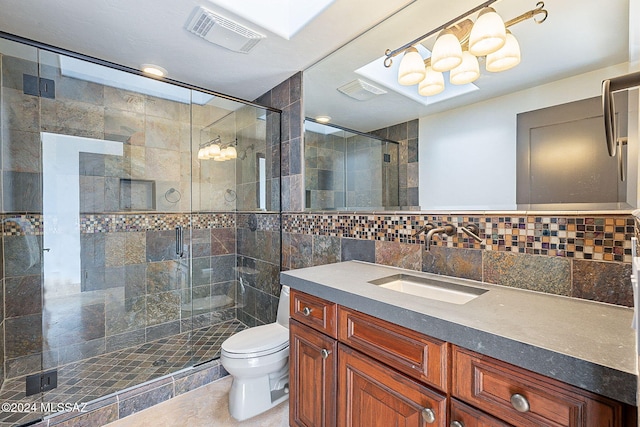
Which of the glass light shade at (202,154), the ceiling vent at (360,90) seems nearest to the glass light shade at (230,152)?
the glass light shade at (202,154)

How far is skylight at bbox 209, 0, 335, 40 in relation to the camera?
61.2 inches

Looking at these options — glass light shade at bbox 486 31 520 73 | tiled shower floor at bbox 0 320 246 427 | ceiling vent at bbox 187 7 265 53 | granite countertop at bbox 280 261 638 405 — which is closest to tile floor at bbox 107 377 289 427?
tiled shower floor at bbox 0 320 246 427

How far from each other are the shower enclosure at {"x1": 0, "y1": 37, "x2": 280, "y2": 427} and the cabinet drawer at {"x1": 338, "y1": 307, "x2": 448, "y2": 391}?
4.97ft

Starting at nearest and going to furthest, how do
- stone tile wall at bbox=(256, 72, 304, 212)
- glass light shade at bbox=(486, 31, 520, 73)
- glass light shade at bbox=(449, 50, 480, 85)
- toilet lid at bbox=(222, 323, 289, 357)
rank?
glass light shade at bbox=(486, 31, 520, 73) < glass light shade at bbox=(449, 50, 480, 85) < toilet lid at bbox=(222, 323, 289, 357) < stone tile wall at bbox=(256, 72, 304, 212)

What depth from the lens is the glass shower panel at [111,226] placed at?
6.95 feet

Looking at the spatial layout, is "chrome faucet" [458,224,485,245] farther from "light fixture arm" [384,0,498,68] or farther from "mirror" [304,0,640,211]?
"light fixture arm" [384,0,498,68]

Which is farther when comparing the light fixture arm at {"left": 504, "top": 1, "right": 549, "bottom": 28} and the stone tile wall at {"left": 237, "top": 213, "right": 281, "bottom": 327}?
the stone tile wall at {"left": 237, "top": 213, "right": 281, "bottom": 327}

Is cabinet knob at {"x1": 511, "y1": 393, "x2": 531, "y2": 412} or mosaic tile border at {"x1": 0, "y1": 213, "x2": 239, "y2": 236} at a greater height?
mosaic tile border at {"x1": 0, "y1": 213, "x2": 239, "y2": 236}

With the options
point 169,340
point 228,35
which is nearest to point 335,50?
point 228,35

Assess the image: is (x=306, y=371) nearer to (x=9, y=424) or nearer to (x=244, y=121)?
(x=9, y=424)

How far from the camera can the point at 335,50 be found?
1.95 m

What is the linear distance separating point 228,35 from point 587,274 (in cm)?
215

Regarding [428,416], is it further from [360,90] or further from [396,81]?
[360,90]

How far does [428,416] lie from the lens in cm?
85
